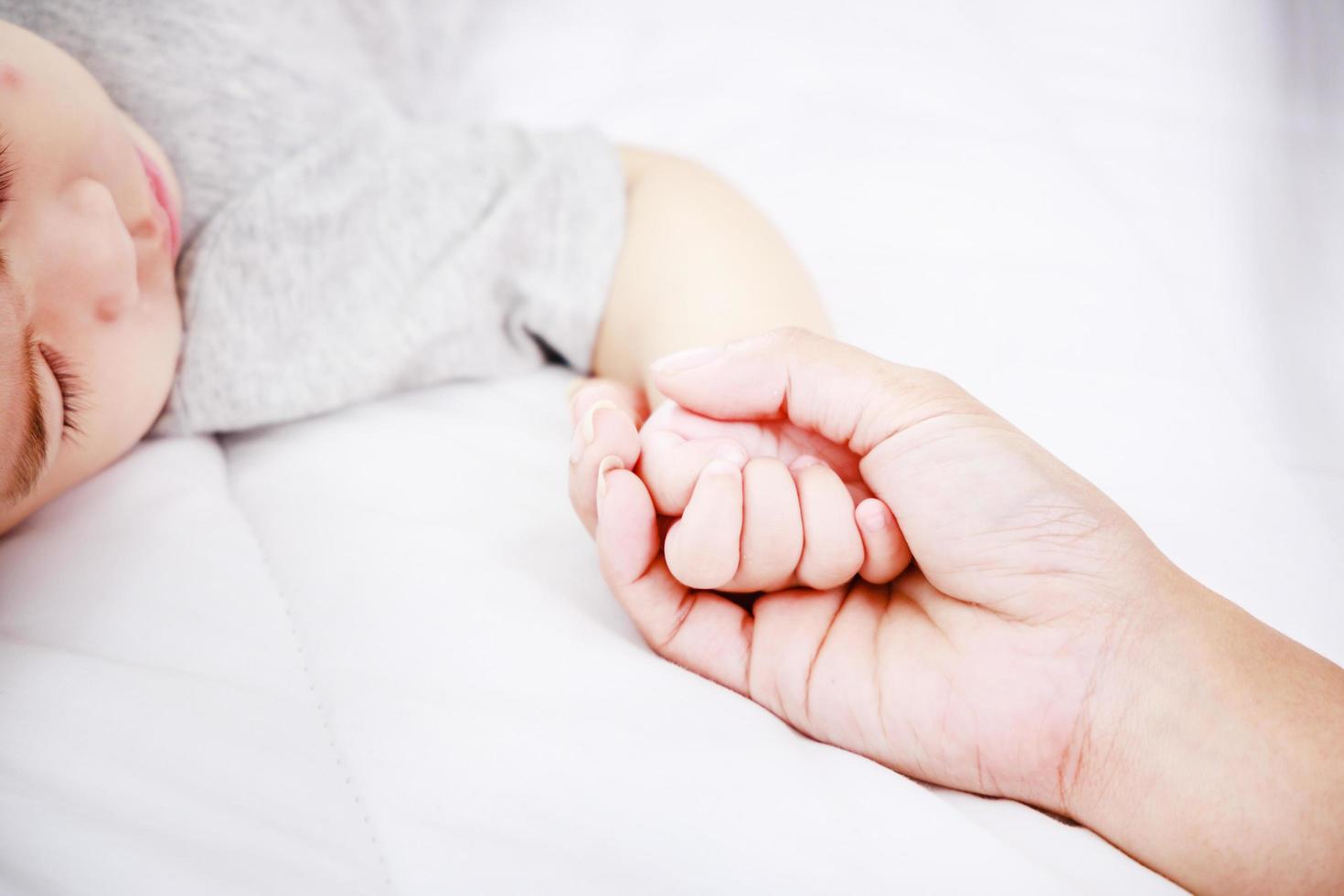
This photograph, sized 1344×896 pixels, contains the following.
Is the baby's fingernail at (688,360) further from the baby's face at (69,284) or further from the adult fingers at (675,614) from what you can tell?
the baby's face at (69,284)

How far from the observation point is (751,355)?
0.54m

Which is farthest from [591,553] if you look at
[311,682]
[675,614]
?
[311,682]

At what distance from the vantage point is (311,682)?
0.53 m

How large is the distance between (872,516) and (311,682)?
0.37 metres

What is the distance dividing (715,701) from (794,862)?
0.11m

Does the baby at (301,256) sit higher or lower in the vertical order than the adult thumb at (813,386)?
lower

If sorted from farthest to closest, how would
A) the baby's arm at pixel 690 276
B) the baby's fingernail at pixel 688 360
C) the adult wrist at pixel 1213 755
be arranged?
the baby's arm at pixel 690 276 → the baby's fingernail at pixel 688 360 → the adult wrist at pixel 1213 755

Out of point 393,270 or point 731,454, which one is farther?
point 393,270

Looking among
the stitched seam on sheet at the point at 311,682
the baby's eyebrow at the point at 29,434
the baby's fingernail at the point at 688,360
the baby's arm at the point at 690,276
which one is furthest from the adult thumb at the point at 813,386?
the baby's eyebrow at the point at 29,434

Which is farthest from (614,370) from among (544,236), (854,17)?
(854,17)

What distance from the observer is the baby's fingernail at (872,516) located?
0.52 meters

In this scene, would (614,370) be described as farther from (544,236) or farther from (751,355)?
(751,355)

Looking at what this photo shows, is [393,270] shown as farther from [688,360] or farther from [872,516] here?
[872,516]

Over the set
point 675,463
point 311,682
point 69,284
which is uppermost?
point 675,463
